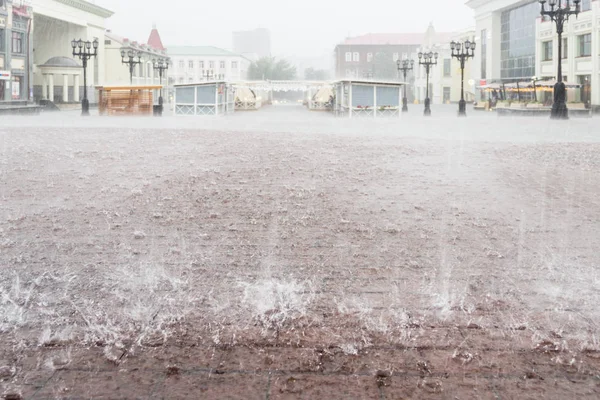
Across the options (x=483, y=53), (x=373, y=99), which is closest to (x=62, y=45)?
(x=373, y=99)

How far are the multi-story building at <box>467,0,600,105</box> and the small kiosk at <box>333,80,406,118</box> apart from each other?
1607 cm

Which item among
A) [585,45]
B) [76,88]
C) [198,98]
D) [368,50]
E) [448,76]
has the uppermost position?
[368,50]

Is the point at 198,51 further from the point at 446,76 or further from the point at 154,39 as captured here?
the point at 446,76

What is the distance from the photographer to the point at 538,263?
592 centimetres

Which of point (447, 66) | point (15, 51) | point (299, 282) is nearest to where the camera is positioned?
point (299, 282)

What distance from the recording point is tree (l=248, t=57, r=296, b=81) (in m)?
117

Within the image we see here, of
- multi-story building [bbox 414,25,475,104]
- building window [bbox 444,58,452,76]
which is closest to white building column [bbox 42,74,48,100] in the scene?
multi-story building [bbox 414,25,475,104]

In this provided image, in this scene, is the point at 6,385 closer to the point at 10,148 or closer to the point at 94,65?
the point at 10,148

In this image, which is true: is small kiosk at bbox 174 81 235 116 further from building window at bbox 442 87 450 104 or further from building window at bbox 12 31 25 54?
building window at bbox 442 87 450 104

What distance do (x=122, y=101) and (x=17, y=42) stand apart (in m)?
15.8

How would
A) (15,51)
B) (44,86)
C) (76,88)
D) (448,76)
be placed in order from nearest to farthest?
1. (15,51)
2. (44,86)
3. (76,88)
4. (448,76)

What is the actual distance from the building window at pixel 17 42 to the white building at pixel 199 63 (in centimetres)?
5420

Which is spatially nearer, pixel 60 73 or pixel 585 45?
pixel 585 45

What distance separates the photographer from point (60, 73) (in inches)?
2290
